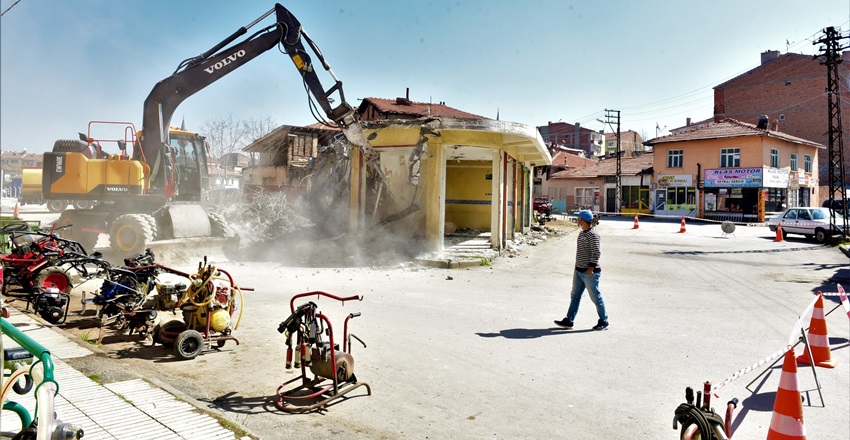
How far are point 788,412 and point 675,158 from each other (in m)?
43.9

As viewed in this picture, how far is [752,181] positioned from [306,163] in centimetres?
3136

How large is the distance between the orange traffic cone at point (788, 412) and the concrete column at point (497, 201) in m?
11.9

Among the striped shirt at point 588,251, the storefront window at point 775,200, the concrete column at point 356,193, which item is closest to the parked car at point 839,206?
the storefront window at point 775,200

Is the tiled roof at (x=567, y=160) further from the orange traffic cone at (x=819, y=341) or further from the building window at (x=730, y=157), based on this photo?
the orange traffic cone at (x=819, y=341)

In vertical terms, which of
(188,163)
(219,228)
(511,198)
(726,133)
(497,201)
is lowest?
(219,228)

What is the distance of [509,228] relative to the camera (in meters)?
19.6

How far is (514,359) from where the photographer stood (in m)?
6.35

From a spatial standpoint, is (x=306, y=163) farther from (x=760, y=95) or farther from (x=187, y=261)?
(x=760, y=95)

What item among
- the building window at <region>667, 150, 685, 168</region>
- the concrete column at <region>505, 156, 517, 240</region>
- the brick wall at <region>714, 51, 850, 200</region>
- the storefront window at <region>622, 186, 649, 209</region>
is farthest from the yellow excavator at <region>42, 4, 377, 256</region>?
the brick wall at <region>714, 51, 850, 200</region>

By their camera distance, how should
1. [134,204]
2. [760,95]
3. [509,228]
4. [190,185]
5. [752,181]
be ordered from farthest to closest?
[760,95] → [752,181] → [509,228] → [190,185] → [134,204]

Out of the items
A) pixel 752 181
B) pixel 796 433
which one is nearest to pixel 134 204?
pixel 796 433

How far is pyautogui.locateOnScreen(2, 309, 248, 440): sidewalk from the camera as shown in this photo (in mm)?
3945

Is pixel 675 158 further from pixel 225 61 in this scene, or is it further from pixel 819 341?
pixel 819 341

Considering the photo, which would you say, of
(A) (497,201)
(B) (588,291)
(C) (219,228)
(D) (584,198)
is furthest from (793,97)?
(C) (219,228)
